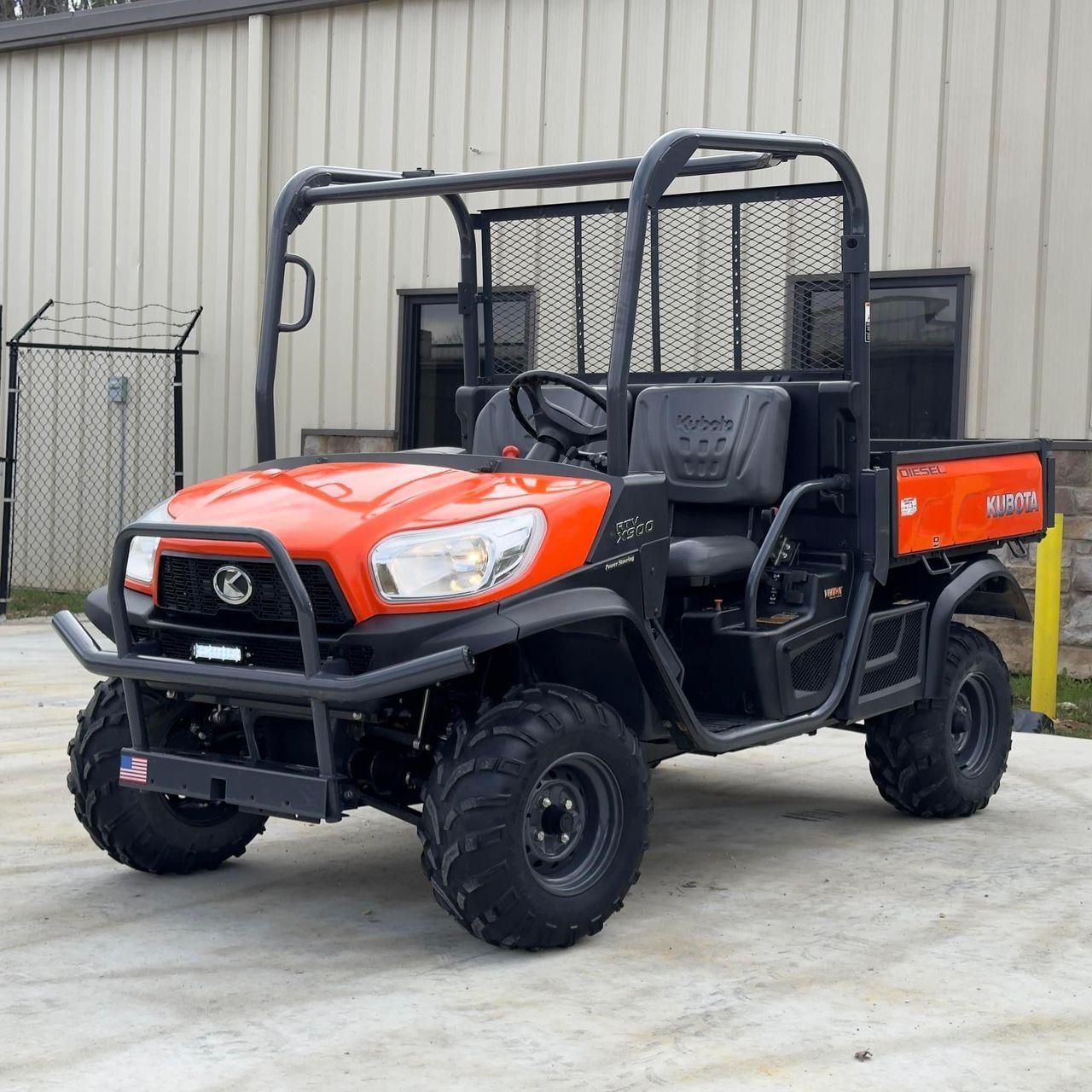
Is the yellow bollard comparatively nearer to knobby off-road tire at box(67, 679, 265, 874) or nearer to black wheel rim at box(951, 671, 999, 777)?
black wheel rim at box(951, 671, 999, 777)

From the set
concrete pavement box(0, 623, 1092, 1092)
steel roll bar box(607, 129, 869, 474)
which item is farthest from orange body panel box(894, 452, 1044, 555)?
steel roll bar box(607, 129, 869, 474)

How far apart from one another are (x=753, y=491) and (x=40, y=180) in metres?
9.75

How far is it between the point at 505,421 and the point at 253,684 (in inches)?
76.7

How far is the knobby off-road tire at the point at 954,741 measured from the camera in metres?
6.25

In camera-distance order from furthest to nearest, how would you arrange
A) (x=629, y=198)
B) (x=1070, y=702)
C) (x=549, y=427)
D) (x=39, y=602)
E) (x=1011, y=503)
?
(x=39, y=602)
(x=1070, y=702)
(x=1011, y=503)
(x=549, y=427)
(x=629, y=198)

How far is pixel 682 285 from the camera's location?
20.2ft

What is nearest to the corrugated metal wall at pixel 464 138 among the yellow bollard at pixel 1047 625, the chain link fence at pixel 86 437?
the chain link fence at pixel 86 437

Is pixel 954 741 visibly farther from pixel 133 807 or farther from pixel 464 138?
pixel 464 138

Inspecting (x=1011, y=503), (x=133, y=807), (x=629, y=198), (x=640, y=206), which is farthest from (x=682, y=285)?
(x=133, y=807)

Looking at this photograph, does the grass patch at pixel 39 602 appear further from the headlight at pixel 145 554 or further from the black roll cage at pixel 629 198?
the headlight at pixel 145 554

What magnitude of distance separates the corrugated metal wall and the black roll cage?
163 inches

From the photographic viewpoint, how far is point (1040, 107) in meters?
9.59

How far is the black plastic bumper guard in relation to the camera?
434 cm

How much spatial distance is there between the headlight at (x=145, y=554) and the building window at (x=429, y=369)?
658 centimetres
